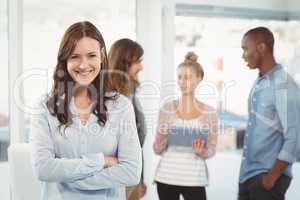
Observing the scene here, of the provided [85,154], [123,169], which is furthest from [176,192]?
[85,154]

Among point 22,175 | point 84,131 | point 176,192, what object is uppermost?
point 84,131

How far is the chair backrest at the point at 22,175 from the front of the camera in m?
2.24

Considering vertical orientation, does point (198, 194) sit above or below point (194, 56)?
below

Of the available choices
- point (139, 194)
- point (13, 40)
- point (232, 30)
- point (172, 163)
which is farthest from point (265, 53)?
point (13, 40)

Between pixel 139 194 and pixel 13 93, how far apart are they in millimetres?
885

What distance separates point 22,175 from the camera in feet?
7.37

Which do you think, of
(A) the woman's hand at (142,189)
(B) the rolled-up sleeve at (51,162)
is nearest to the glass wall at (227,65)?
(A) the woman's hand at (142,189)

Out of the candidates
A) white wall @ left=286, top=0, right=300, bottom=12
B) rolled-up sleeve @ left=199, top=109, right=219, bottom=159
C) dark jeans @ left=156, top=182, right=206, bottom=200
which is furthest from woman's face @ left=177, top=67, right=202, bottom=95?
white wall @ left=286, top=0, right=300, bottom=12

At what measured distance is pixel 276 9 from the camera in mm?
2467

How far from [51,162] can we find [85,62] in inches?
20.6

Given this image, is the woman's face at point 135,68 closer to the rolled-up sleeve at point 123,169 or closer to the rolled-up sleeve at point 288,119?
the rolled-up sleeve at point 123,169

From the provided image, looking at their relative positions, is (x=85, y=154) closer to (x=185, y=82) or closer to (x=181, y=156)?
(x=181, y=156)

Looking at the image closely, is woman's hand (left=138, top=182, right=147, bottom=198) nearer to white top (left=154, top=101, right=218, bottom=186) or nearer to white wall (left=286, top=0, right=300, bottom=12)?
white top (left=154, top=101, right=218, bottom=186)

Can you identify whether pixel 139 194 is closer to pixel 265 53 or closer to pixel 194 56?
Result: pixel 194 56
